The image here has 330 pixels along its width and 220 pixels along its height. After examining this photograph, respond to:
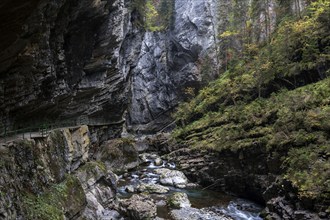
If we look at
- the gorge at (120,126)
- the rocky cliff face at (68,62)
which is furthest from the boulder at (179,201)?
the rocky cliff face at (68,62)

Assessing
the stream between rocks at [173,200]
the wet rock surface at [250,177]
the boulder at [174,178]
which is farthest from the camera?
the boulder at [174,178]

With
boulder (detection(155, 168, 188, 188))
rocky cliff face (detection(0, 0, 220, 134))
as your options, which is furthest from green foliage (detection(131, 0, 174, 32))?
boulder (detection(155, 168, 188, 188))

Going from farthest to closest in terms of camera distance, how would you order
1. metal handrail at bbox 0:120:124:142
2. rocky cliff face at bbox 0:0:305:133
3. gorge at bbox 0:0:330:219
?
1. metal handrail at bbox 0:120:124:142
2. rocky cliff face at bbox 0:0:305:133
3. gorge at bbox 0:0:330:219

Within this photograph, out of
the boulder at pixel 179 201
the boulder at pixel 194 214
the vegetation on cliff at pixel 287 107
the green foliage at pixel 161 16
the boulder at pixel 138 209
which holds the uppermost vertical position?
the green foliage at pixel 161 16

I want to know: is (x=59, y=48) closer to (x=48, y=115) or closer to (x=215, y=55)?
(x=48, y=115)

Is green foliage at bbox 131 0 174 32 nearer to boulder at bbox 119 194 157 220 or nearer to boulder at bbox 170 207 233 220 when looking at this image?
boulder at bbox 170 207 233 220

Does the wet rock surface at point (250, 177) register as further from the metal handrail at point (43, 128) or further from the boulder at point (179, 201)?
the metal handrail at point (43, 128)

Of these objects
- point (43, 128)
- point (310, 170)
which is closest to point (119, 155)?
point (43, 128)

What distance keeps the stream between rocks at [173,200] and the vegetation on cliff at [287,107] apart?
380cm

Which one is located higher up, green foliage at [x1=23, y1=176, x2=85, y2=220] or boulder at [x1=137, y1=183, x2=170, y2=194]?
green foliage at [x1=23, y1=176, x2=85, y2=220]

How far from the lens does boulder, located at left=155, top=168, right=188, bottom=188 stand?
24.3 meters

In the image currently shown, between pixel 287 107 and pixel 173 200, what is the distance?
33.5ft

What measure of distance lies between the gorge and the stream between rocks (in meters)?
0.12

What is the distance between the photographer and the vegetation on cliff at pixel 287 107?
16464 millimetres
